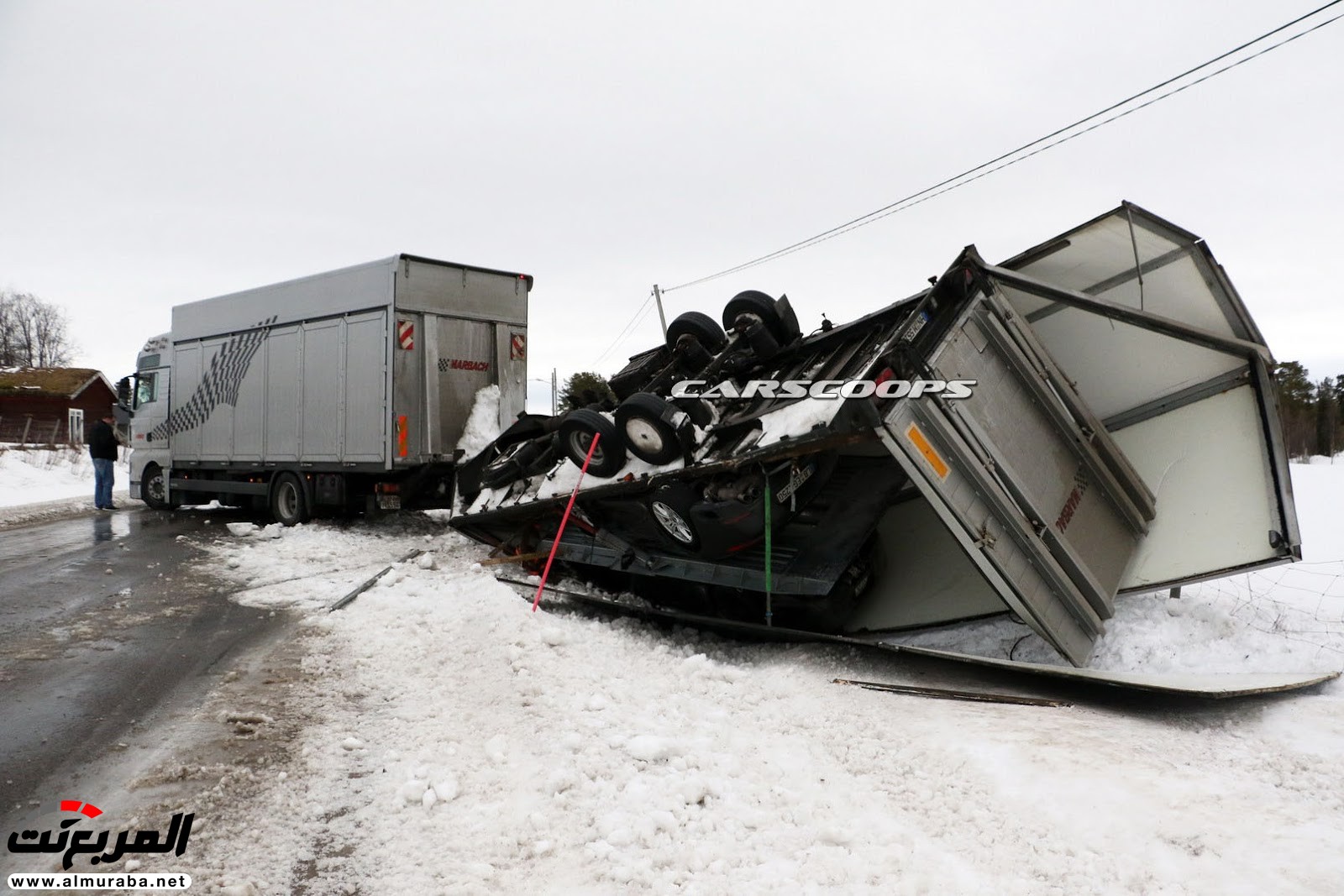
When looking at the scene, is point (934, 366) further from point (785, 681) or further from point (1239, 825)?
point (1239, 825)

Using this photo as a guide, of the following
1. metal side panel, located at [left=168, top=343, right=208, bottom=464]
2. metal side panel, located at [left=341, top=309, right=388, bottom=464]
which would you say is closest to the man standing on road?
metal side panel, located at [left=168, top=343, right=208, bottom=464]

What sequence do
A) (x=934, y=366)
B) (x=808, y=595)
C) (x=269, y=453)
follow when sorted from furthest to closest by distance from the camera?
1. (x=269, y=453)
2. (x=808, y=595)
3. (x=934, y=366)

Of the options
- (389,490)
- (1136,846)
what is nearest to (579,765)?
(1136,846)

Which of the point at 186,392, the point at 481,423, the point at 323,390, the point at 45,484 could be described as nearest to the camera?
the point at 481,423

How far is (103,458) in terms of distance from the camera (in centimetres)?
1478

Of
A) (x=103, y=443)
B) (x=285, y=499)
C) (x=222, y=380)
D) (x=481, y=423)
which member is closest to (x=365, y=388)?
(x=481, y=423)

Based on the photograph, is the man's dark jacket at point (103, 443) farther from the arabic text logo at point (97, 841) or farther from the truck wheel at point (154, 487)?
the arabic text logo at point (97, 841)

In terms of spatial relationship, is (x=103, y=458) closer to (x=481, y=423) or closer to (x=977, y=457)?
(x=481, y=423)

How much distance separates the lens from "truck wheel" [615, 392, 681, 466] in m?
5.31

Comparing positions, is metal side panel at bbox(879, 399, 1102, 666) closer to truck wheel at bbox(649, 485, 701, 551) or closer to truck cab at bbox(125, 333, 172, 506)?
truck wheel at bbox(649, 485, 701, 551)

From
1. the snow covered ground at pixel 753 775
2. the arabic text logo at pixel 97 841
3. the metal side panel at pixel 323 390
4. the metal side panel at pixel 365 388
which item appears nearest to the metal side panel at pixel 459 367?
the metal side panel at pixel 365 388

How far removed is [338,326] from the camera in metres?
10.7

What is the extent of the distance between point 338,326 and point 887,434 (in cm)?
861

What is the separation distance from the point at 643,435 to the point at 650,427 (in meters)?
0.11
